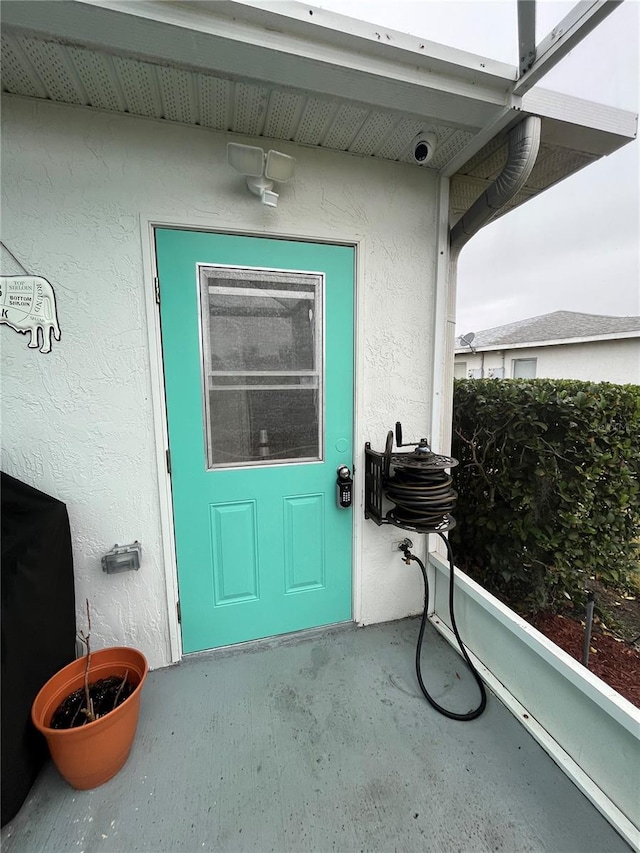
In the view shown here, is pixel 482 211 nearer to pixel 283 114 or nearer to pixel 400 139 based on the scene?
pixel 400 139

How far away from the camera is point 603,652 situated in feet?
6.22

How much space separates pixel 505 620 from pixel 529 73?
2.33m

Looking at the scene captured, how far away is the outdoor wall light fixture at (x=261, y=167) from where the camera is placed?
52.6 inches

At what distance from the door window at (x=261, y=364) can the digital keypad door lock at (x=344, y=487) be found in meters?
0.23

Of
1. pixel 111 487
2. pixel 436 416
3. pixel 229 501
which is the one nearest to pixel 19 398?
pixel 111 487

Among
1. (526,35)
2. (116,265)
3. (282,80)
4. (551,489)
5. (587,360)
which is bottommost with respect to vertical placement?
(551,489)

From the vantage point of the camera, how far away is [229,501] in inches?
68.8

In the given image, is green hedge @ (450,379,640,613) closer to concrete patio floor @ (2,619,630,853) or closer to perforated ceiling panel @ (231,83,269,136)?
concrete patio floor @ (2,619,630,853)

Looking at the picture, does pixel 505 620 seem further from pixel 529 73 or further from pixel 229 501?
pixel 529 73

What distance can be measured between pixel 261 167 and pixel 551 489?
2347 millimetres

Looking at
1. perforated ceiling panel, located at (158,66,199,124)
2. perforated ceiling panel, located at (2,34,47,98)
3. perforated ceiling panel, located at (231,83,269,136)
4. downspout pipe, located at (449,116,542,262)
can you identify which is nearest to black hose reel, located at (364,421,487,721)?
downspout pipe, located at (449,116,542,262)

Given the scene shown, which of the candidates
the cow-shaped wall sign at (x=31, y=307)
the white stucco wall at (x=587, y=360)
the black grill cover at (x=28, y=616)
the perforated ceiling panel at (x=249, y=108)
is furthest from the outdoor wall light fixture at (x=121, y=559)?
the white stucco wall at (x=587, y=360)

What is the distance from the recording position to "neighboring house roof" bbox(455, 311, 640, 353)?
23.7 ft

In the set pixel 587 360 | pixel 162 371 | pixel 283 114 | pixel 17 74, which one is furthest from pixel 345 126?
pixel 587 360
